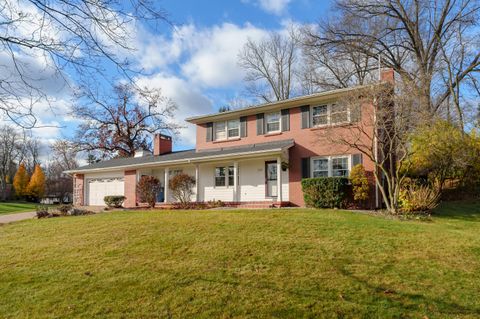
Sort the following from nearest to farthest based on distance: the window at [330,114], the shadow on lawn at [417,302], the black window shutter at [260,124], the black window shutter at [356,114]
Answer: the shadow on lawn at [417,302] < the black window shutter at [356,114] < the window at [330,114] < the black window shutter at [260,124]

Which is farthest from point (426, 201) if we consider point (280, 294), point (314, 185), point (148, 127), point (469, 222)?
point (148, 127)

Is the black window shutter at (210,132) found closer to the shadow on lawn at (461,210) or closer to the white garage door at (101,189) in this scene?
the white garage door at (101,189)

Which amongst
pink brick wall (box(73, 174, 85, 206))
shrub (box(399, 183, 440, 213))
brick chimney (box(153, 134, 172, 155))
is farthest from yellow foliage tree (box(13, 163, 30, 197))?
shrub (box(399, 183, 440, 213))

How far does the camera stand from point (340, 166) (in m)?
15.3

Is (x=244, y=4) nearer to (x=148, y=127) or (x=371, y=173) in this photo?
(x=371, y=173)

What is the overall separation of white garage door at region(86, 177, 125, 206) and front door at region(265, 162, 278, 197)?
11447 millimetres

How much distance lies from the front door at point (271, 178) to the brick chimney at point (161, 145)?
10.4 metres

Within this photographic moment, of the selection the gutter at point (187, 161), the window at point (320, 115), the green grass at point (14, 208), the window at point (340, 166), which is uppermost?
the window at point (320, 115)

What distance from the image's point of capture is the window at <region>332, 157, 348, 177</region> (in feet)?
49.9

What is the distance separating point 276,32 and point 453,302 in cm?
3069

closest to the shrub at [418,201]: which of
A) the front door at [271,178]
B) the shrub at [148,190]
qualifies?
the front door at [271,178]

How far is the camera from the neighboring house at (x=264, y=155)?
51.0 ft

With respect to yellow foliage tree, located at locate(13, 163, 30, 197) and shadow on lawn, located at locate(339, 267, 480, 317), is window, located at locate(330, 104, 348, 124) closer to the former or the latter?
shadow on lawn, located at locate(339, 267, 480, 317)

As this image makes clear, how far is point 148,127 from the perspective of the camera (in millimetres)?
36531
